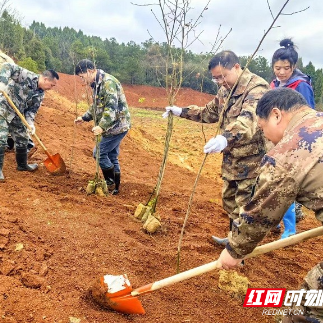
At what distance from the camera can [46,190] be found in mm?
4418

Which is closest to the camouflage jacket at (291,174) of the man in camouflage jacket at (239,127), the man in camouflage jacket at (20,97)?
the man in camouflage jacket at (239,127)

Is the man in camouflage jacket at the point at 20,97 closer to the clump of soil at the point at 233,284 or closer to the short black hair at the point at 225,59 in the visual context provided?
the short black hair at the point at 225,59

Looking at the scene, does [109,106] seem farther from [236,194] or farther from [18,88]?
[236,194]

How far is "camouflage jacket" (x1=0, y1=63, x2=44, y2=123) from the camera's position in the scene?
4456 millimetres

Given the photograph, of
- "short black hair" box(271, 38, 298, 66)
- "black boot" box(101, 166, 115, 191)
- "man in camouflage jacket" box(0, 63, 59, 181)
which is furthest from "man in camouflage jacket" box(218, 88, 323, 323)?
"man in camouflage jacket" box(0, 63, 59, 181)

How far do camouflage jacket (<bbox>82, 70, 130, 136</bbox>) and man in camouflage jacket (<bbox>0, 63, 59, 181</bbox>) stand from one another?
0.77 meters

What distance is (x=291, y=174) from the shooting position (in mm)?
1551

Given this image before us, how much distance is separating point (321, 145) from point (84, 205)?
300 cm

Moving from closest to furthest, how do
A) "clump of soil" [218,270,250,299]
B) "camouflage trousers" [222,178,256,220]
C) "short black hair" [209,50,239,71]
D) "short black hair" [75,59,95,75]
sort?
"clump of soil" [218,270,250,299]
"short black hair" [209,50,239,71]
"camouflage trousers" [222,178,256,220]
"short black hair" [75,59,95,75]

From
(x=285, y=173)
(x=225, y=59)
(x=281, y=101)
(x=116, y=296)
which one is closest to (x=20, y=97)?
(x=225, y=59)

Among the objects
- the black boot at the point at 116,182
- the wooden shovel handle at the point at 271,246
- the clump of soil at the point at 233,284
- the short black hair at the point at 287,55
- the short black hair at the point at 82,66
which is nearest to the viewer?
the wooden shovel handle at the point at 271,246

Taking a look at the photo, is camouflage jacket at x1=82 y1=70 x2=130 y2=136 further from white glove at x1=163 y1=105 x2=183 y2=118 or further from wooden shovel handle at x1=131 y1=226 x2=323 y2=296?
wooden shovel handle at x1=131 y1=226 x2=323 y2=296

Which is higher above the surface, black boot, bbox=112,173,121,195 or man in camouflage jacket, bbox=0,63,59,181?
man in camouflage jacket, bbox=0,63,59,181

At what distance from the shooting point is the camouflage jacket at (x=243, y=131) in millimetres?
2716
